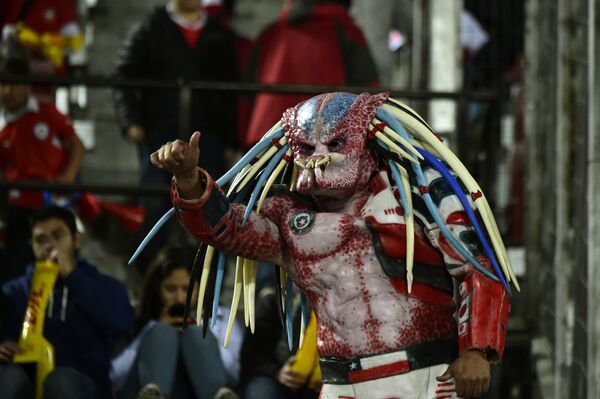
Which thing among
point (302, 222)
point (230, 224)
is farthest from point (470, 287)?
point (230, 224)

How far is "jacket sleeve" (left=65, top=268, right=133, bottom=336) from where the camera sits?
7.56m

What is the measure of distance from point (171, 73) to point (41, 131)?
85 cm

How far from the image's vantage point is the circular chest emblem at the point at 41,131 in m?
9.06

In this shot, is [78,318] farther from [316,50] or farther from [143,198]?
[316,50]

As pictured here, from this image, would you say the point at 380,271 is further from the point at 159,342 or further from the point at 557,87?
the point at 557,87

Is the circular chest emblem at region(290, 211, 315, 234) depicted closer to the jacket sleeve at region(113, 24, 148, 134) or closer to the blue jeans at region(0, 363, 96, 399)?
the blue jeans at region(0, 363, 96, 399)

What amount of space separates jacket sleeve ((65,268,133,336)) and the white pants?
2.36 meters

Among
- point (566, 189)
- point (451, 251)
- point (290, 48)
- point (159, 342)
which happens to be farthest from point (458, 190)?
point (290, 48)

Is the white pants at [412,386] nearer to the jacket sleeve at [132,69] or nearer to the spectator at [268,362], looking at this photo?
the spectator at [268,362]

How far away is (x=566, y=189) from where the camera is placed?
28.4 ft

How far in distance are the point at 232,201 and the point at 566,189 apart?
129 inches

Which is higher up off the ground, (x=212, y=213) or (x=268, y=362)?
(x=212, y=213)

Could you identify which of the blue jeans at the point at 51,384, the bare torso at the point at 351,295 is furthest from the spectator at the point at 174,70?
the bare torso at the point at 351,295

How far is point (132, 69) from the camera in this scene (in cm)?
949
